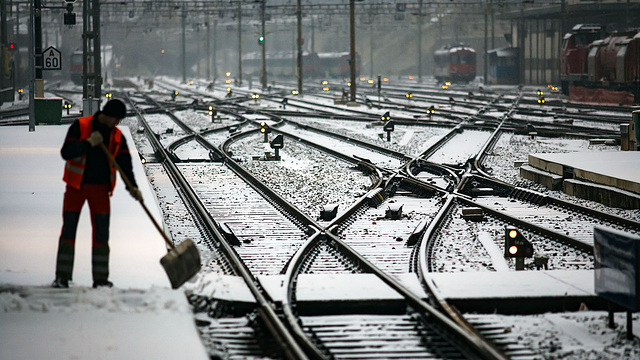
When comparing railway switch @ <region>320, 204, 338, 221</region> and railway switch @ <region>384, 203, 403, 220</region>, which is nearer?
railway switch @ <region>320, 204, 338, 221</region>

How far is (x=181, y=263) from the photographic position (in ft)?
26.9

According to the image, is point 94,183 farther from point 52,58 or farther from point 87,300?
point 52,58

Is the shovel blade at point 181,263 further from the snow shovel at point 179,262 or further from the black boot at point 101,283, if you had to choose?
the black boot at point 101,283

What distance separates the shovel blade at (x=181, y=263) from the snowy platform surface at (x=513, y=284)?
2186 mm

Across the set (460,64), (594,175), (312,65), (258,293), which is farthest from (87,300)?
(312,65)

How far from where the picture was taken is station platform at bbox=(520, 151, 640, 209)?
15391 mm

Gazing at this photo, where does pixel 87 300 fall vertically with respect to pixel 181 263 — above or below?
below

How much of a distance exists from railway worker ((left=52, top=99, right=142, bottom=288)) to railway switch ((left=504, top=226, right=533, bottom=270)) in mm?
4142

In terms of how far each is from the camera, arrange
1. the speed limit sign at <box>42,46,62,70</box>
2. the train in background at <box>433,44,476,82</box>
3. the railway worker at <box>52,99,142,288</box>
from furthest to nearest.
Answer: the train in background at <box>433,44,476,82</box> → the speed limit sign at <box>42,46,62,70</box> → the railway worker at <box>52,99,142,288</box>

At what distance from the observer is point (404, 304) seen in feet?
27.8

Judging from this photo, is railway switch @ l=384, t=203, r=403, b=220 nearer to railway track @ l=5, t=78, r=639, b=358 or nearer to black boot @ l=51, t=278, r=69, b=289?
railway track @ l=5, t=78, r=639, b=358

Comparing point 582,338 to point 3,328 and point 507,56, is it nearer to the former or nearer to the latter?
point 3,328

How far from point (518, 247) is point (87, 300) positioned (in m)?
4.60

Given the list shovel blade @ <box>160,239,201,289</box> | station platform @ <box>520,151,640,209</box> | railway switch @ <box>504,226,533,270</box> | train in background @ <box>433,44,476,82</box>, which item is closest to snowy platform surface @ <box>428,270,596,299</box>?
railway switch @ <box>504,226,533,270</box>
